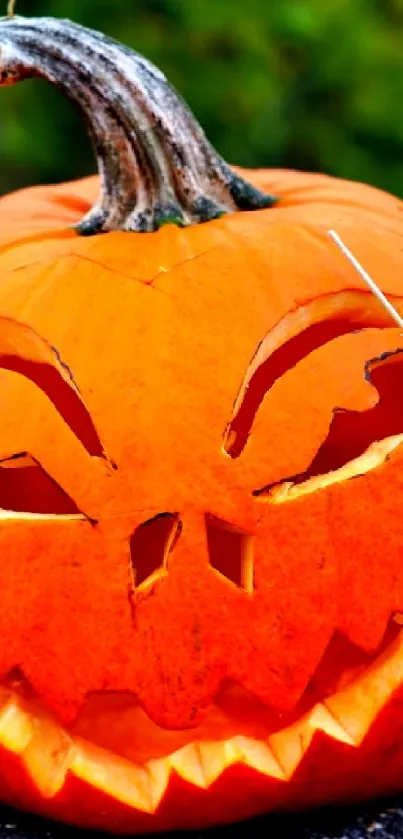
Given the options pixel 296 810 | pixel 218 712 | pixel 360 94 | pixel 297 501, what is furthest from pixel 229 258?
pixel 360 94

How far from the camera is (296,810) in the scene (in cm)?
190

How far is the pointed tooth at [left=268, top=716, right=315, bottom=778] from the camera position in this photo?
5.83ft

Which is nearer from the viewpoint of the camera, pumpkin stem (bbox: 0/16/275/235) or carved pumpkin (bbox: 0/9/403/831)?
carved pumpkin (bbox: 0/9/403/831)

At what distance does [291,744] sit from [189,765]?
0.47ft

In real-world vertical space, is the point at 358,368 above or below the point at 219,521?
above

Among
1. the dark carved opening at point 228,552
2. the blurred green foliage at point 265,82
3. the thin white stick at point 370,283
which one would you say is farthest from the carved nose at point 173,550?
the blurred green foliage at point 265,82

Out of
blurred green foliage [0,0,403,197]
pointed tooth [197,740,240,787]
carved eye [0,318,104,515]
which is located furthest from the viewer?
blurred green foliage [0,0,403,197]

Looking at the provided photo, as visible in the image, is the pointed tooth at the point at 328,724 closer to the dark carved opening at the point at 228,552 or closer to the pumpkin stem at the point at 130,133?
the dark carved opening at the point at 228,552

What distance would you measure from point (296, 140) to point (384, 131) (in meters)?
0.25

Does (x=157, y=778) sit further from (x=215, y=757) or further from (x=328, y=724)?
(x=328, y=724)

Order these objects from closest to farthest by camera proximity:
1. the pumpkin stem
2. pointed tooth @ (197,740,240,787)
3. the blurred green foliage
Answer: pointed tooth @ (197,740,240,787)
the pumpkin stem
the blurred green foliage

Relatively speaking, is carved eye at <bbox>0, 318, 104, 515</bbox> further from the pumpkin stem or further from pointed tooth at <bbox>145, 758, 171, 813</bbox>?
pointed tooth at <bbox>145, 758, 171, 813</bbox>

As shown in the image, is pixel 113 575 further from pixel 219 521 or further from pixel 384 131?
pixel 384 131

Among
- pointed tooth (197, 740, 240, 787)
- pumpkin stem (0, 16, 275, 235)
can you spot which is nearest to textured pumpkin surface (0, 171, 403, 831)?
pointed tooth (197, 740, 240, 787)
